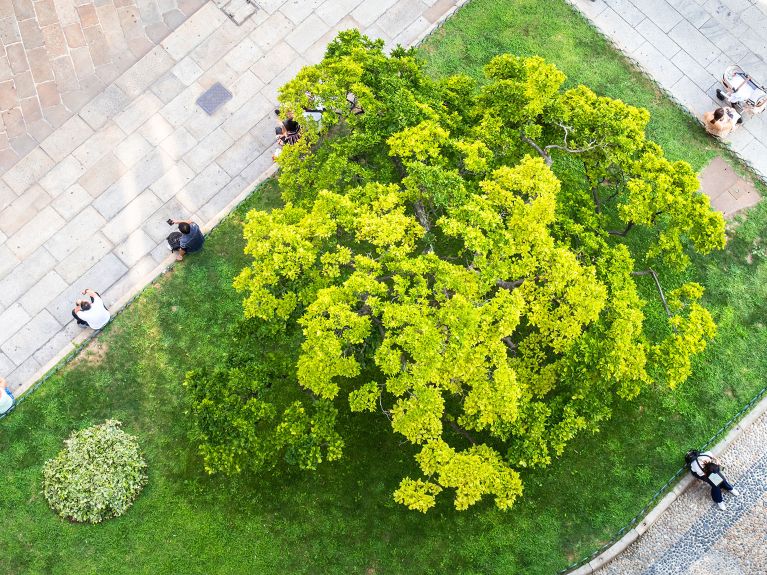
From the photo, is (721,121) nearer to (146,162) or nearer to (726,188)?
(726,188)

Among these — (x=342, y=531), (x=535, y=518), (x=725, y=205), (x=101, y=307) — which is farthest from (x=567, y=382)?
(x=101, y=307)

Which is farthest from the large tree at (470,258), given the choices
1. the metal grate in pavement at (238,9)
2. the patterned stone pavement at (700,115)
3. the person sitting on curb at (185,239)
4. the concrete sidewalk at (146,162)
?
the metal grate in pavement at (238,9)

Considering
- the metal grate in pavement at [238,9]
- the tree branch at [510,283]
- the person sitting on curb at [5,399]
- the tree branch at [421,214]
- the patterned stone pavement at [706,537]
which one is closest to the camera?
the tree branch at [510,283]

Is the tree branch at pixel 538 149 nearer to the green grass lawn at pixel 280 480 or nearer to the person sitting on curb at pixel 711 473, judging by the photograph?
the green grass lawn at pixel 280 480

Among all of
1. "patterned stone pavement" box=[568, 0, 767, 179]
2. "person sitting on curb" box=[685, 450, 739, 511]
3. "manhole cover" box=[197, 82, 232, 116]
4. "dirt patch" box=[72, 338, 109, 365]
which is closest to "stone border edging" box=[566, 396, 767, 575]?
"person sitting on curb" box=[685, 450, 739, 511]

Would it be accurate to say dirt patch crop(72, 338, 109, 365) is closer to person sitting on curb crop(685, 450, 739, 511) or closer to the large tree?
the large tree
